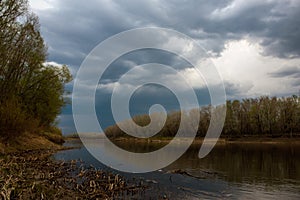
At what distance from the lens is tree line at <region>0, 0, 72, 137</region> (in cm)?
2944

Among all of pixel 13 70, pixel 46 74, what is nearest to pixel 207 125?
pixel 46 74

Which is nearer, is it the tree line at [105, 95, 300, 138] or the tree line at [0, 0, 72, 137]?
the tree line at [0, 0, 72, 137]

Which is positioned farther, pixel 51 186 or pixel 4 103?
pixel 4 103

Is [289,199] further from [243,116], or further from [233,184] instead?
[243,116]

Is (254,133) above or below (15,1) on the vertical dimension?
below

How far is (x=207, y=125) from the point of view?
132375mm

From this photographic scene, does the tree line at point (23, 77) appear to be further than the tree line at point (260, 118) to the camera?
No

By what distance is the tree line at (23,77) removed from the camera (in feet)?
96.6

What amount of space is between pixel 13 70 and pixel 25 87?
8.10 meters

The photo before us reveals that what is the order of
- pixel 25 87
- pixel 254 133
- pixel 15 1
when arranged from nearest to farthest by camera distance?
1. pixel 15 1
2. pixel 25 87
3. pixel 254 133

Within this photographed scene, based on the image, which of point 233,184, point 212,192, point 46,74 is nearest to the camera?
point 212,192

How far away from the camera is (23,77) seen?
41.9 m

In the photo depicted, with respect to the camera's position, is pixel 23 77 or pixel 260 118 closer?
pixel 23 77

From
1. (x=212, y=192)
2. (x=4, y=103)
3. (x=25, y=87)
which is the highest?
(x=25, y=87)
